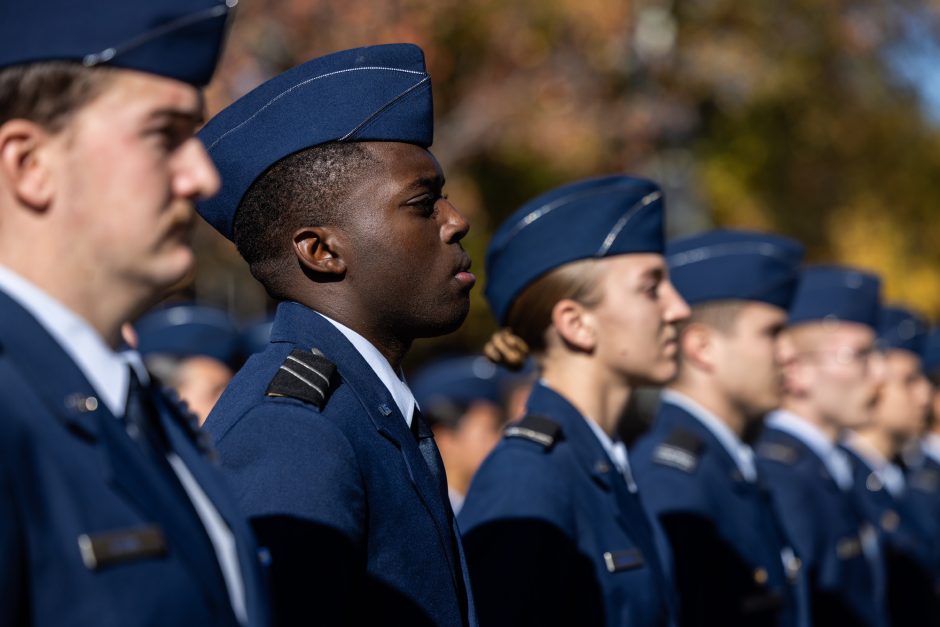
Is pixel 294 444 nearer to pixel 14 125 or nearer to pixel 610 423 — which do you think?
pixel 14 125

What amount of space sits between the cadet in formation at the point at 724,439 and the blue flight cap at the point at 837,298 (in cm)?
132

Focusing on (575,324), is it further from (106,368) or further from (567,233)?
(106,368)

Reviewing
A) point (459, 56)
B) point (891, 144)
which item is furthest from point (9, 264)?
point (891, 144)

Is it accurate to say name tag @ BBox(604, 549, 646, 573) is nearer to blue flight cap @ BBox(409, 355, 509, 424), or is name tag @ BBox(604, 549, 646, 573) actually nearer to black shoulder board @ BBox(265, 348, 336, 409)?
black shoulder board @ BBox(265, 348, 336, 409)

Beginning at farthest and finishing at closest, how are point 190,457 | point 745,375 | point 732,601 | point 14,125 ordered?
1. point 745,375
2. point 732,601
3. point 190,457
4. point 14,125

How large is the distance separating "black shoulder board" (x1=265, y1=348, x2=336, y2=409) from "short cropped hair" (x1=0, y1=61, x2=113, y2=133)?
35.2 inches

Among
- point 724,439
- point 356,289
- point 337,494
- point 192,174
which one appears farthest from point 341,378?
point 724,439

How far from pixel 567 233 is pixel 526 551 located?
1181 millimetres

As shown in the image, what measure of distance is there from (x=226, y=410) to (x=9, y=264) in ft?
2.94

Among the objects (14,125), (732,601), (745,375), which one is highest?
(14,125)

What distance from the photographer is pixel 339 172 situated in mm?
3061

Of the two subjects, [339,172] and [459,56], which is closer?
[339,172]

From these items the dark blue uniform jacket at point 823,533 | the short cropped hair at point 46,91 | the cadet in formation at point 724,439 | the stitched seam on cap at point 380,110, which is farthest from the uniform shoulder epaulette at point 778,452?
the short cropped hair at point 46,91

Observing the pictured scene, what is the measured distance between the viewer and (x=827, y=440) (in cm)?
677
